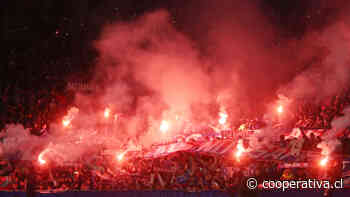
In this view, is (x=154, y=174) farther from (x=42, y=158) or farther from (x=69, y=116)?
(x=69, y=116)

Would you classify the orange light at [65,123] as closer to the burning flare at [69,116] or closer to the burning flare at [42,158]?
the burning flare at [69,116]

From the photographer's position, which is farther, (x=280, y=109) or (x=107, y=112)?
(x=107, y=112)

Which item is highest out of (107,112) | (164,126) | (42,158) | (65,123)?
(107,112)

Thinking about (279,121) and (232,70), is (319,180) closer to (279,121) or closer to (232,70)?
(279,121)

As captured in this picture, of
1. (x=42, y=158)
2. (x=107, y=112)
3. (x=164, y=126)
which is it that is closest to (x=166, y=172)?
(x=42, y=158)

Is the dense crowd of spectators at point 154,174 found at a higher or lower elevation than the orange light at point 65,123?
lower

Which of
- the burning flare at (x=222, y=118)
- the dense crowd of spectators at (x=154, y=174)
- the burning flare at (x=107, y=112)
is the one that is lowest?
the dense crowd of spectators at (x=154, y=174)

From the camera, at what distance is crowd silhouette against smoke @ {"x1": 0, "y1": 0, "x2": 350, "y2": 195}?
36.2ft

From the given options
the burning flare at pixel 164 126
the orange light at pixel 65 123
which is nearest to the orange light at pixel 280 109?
the burning flare at pixel 164 126

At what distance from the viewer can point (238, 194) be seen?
9.45 metres

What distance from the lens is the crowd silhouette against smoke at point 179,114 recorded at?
36.2 feet

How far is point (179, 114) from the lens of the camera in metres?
17.5

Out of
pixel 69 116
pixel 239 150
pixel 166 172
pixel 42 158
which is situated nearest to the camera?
pixel 239 150

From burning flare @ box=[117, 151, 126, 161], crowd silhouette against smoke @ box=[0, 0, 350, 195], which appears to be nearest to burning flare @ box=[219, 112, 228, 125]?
crowd silhouette against smoke @ box=[0, 0, 350, 195]
